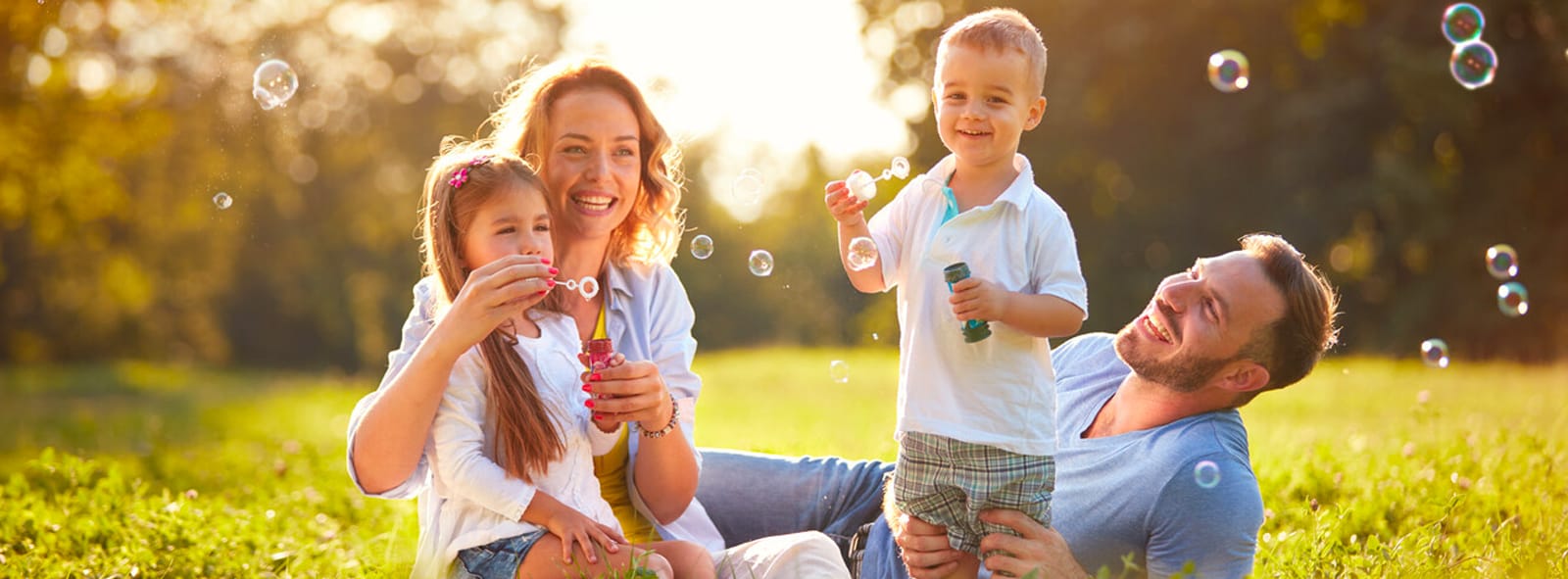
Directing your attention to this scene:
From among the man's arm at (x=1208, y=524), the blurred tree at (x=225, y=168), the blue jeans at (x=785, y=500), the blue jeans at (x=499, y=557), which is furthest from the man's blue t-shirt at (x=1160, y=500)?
the blurred tree at (x=225, y=168)

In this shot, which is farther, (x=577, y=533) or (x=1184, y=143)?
(x=1184, y=143)

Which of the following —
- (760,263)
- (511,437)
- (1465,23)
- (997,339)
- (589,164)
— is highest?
(1465,23)

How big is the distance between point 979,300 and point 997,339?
196mm

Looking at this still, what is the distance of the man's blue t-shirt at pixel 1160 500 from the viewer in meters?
3.03

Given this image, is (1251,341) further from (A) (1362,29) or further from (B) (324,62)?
(B) (324,62)

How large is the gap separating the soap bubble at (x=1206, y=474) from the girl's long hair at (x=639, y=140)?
1.53 metres

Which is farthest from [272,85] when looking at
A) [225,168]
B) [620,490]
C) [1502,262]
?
[225,168]

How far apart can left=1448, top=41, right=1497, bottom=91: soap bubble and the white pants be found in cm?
321

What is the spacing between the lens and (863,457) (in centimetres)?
629

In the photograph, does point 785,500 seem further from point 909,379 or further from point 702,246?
point 909,379

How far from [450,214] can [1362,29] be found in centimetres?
1657

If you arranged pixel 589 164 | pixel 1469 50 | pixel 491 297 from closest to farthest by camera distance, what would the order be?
1. pixel 491 297
2. pixel 589 164
3. pixel 1469 50

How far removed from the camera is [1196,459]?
3111 mm

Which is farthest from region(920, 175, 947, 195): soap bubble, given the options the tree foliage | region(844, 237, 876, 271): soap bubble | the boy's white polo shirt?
the tree foliage
